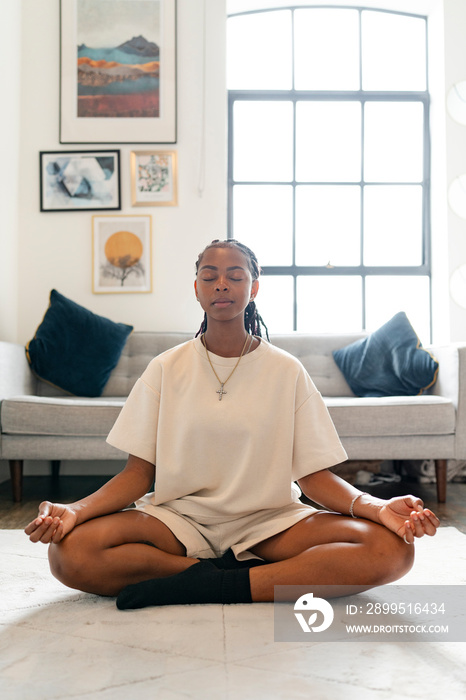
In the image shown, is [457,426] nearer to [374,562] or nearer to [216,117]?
[374,562]

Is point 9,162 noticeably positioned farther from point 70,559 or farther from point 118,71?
point 70,559

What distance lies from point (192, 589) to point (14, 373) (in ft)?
6.52

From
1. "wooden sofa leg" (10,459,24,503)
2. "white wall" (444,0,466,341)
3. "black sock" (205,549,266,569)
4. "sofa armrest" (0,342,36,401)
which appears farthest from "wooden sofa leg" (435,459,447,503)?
"sofa armrest" (0,342,36,401)

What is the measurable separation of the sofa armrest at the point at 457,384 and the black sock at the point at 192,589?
171 cm

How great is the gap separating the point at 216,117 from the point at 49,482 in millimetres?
2402

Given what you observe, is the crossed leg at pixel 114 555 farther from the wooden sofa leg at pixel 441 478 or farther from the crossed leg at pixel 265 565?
the wooden sofa leg at pixel 441 478

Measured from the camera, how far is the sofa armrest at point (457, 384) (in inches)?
110

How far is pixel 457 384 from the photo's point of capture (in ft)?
9.25

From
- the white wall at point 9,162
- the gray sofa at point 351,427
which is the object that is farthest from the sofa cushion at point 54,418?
the white wall at point 9,162

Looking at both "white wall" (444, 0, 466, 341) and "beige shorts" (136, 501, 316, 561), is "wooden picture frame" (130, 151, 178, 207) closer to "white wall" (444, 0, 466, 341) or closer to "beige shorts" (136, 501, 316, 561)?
"white wall" (444, 0, 466, 341)

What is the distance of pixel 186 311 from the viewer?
150 inches

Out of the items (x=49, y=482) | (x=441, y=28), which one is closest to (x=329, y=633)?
(x=49, y=482)

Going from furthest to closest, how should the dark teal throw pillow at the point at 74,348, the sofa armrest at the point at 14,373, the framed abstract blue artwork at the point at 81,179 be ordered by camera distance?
the framed abstract blue artwork at the point at 81,179 → the dark teal throw pillow at the point at 74,348 → the sofa armrest at the point at 14,373

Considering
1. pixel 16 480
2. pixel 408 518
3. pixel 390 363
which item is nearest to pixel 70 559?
pixel 408 518
